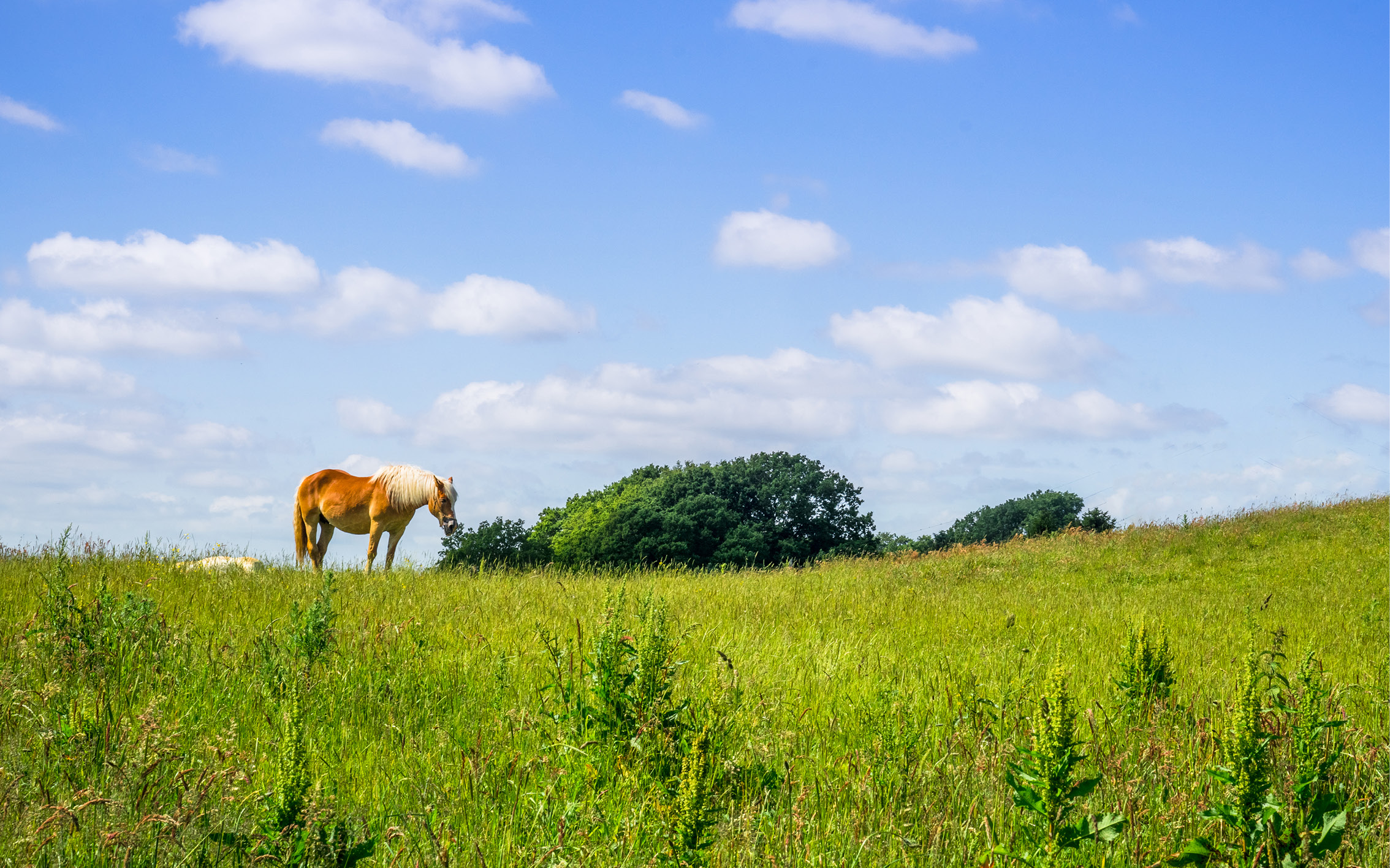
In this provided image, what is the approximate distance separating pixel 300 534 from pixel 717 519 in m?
17.8

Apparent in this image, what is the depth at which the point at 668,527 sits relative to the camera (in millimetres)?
32000

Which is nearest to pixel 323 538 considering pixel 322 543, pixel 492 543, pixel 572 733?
pixel 322 543

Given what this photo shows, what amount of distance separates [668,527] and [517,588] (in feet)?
69.3

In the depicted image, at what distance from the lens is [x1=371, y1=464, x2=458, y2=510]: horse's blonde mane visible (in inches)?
631

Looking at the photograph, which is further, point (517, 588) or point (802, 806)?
point (517, 588)

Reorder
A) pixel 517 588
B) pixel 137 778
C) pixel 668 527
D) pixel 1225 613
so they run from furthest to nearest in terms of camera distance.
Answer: pixel 668 527 → pixel 1225 613 → pixel 517 588 → pixel 137 778

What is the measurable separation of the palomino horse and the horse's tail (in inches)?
1.3

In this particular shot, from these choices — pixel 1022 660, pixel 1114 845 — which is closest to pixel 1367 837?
pixel 1114 845

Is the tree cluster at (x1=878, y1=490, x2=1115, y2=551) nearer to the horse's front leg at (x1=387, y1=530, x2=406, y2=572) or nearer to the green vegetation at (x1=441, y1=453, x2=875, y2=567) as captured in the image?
the green vegetation at (x1=441, y1=453, x2=875, y2=567)

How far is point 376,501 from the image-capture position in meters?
15.9

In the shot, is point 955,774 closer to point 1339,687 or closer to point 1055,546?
point 1339,687

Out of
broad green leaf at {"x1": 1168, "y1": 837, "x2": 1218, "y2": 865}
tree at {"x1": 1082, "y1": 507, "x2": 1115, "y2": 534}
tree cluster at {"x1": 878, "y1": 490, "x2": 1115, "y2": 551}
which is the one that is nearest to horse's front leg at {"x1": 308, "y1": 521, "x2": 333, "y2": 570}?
broad green leaf at {"x1": 1168, "y1": 837, "x2": 1218, "y2": 865}

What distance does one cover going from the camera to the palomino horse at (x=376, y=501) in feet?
52.5

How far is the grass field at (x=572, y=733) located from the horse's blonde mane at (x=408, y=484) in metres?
5.82
